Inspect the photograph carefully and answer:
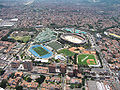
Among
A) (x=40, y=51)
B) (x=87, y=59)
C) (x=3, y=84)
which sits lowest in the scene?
(x=3, y=84)

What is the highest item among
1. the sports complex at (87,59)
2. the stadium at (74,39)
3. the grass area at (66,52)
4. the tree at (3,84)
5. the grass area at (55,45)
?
the stadium at (74,39)

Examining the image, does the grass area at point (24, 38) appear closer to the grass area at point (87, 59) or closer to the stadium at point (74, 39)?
the stadium at point (74, 39)

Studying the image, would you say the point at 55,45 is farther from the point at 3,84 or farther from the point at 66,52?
the point at 3,84

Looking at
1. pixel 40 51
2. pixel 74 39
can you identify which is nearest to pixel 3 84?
pixel 40 51

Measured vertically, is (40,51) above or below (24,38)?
below

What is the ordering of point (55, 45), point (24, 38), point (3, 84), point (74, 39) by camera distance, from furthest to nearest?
point (24, 38) → point (74, 39) → point (55, 45) → point (3, 84)

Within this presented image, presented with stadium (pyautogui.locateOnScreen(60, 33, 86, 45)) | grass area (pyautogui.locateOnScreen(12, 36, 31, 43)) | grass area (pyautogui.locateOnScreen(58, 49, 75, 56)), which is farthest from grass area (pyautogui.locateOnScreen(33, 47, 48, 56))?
stadium (pyautogui.locateOnScreen(60, 33, 86, 45))

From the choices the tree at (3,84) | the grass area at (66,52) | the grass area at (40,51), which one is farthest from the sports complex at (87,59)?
the tree at (3,84)

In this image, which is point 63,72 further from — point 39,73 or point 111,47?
point 111,47
